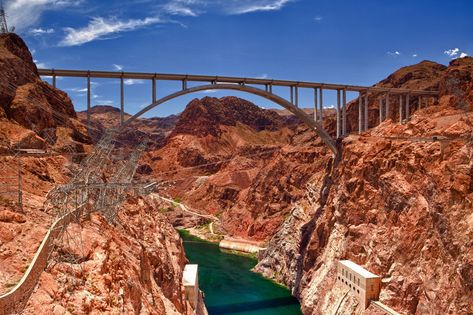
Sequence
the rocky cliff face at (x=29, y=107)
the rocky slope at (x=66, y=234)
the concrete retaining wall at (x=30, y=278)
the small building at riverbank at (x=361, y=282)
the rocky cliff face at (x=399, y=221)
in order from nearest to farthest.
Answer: the concrete retaining wall at (x=30, y=278) → the rocky slope at (x=66, y=234) → the rocky cliff face at (x=399, y=221) → the rocky cliff face at (x=29, y=107) → the small building at riverbank at (x=361, y=282)

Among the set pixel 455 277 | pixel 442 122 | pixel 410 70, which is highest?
pixel 410 70

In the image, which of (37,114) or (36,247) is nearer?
(36,247)

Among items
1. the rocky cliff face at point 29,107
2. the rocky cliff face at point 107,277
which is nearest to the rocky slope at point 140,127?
the rocky cliff face at point 29,107

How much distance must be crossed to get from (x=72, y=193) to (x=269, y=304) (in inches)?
1059

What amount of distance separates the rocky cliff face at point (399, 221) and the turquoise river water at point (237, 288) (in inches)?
77.0

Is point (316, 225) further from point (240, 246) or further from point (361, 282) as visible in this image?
point (240, 246)

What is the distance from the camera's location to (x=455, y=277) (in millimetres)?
28438

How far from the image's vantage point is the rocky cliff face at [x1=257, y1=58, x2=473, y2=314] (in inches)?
1164

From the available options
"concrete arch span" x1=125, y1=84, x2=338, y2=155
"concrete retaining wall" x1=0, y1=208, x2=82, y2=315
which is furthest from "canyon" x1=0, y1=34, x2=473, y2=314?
"concrete arch span" x1=125, y1=84, x2=338, y2=155

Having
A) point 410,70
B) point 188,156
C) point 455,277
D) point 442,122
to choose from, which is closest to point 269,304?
point 455,277

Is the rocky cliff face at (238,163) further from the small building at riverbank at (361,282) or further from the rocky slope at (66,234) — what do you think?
the rocky slope at (66,234)

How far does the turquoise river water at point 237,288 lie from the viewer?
42125 millimetres

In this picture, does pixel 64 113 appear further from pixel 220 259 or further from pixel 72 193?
pixel 220 259

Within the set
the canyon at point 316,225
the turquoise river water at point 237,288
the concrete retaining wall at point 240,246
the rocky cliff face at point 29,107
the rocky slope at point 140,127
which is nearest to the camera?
the canyon at point 316,225
